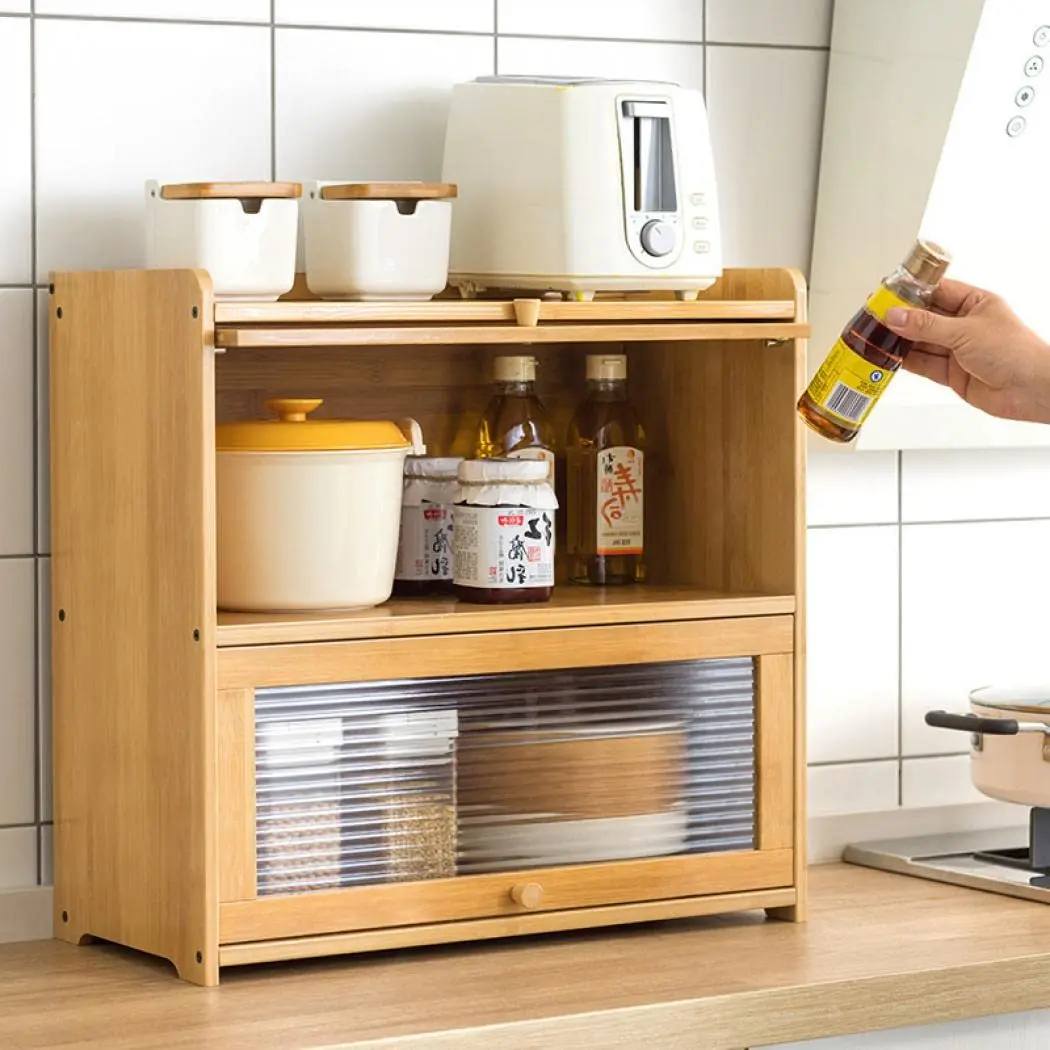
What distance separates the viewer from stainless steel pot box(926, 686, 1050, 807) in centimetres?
175

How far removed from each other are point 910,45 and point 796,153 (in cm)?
17

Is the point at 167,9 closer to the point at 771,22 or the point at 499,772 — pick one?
the point at 771,22

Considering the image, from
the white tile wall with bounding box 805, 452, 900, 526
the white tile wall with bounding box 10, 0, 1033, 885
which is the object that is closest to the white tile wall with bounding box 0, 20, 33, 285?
the white tile wall with bounding box 10, 0, 1033, 885

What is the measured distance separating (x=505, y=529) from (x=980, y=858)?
0.63m

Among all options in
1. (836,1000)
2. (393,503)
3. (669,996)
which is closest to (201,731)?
(393,503)

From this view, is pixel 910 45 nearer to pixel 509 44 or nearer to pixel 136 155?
pixel 509 44

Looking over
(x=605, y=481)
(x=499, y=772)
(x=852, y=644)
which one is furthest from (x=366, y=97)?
(x=852, y=644)

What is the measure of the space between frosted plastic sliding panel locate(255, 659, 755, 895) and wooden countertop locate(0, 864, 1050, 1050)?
74 mm

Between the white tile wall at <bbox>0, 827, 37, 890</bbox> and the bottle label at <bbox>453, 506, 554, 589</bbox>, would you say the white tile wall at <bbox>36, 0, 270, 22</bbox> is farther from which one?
the white tile wall at <bbox>0, 827, 37, 890</bbox>

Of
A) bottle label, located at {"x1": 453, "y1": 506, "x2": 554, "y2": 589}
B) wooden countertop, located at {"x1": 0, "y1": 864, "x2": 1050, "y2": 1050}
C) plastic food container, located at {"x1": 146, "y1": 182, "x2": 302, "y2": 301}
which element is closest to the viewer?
wooden countertop, located at {"x1": 0, "y1": 864, "x2": 1050, "y2": 1050}

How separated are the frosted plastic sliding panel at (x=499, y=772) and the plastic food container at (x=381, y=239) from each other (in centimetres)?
31

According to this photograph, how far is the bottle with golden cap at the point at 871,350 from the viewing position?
145 cm

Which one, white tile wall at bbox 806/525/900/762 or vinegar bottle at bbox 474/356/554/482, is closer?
vinegar bottle at bbox 474/356/554/482

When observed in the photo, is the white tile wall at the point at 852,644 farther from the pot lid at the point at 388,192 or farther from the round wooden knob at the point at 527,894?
the pot lid at the point at 388,192
